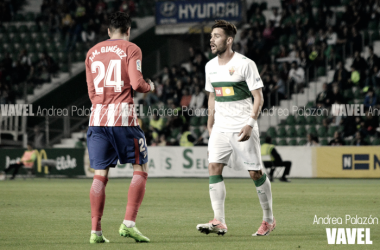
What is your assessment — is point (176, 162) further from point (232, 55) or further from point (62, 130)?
point (232, 55)

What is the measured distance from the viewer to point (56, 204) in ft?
35.5

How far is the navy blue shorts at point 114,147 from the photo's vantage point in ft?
20.4

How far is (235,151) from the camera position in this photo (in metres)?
6.81

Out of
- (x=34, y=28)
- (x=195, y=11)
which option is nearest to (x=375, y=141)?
(x=195, y=11)

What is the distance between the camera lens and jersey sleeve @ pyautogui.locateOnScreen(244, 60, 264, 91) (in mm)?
6672

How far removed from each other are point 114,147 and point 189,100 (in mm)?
16738

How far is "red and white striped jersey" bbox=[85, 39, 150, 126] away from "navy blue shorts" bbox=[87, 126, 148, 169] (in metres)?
0.08

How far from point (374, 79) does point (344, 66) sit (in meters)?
1.92

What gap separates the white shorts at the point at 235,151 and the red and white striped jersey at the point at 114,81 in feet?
3.35

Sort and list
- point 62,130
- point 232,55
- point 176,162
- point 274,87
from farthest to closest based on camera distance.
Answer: point 62,130 < point 274,87 < point 176,162 < point 232,55

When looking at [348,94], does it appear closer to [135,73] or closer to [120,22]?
[120,22]

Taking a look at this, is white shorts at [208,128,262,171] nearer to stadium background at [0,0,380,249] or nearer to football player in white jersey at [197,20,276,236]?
football player in white jersey at [197,20,276,236]

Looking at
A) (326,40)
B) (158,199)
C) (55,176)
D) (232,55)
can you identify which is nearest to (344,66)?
(326,40)

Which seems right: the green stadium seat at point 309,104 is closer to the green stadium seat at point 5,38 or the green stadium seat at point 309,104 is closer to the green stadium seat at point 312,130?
the green stadium seat at point 312,130
